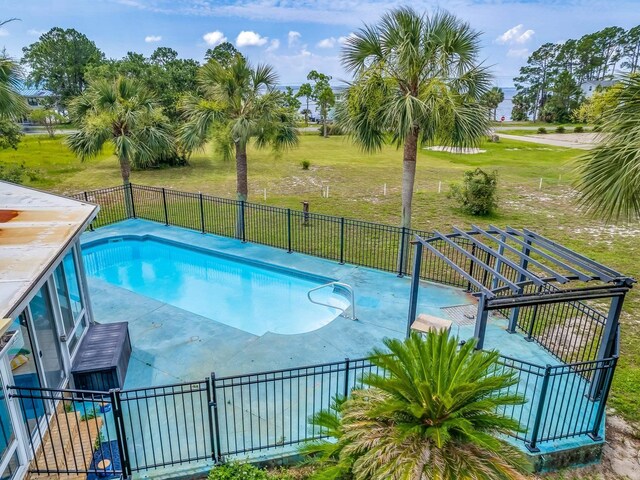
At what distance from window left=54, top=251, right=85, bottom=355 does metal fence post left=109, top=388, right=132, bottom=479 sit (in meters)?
2.52

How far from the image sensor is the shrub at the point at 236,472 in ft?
16.6

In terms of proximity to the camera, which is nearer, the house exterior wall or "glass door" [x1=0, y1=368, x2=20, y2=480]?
"glass door" [x1=0, y1=368, x2=20, y2=480]

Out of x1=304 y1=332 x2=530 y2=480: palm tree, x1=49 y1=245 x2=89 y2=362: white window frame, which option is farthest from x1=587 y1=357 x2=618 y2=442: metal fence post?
x1=49 y1=245 x2=89 y2=362: white window frame

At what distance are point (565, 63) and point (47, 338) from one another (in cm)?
9122

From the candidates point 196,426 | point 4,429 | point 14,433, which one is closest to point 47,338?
point 14,433

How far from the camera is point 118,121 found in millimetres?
14797

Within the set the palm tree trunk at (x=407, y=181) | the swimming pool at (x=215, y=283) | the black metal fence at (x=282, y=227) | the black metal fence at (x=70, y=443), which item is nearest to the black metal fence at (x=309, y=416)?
the black metal fence at (x=70, y=443)

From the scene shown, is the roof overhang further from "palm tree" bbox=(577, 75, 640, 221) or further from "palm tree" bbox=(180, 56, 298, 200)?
"palm tree" bbox=(577, 75, 640, 221)

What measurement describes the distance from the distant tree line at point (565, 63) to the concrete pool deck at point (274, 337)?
64.8 meters

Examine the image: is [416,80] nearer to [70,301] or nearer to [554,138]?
[70,301]

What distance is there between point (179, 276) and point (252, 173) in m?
17.2

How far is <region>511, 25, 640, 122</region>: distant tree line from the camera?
71875 mm

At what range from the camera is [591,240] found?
14992 mm

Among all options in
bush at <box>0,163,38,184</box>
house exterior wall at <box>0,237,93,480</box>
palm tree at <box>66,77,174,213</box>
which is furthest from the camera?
bush at <box>0,163,38,184</box>
